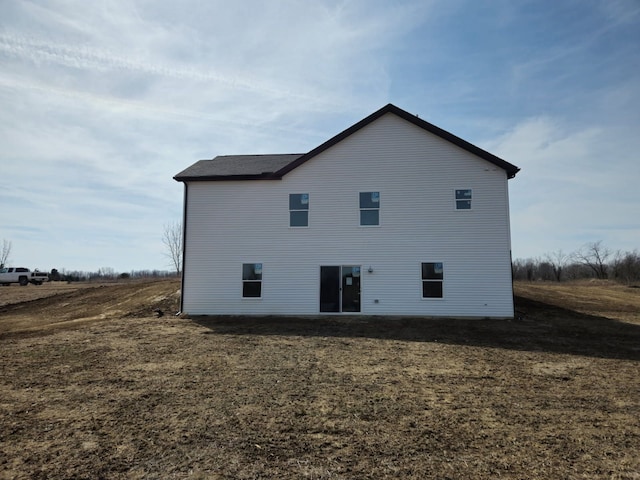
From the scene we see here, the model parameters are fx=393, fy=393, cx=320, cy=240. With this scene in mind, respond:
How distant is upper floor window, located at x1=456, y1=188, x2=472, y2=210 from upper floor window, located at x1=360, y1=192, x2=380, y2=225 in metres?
3.28

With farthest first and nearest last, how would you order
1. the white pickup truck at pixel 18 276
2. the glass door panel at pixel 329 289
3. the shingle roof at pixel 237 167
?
the white pickup truck at pixel 18 276, the shingle roof at pixel 237 167, the glass door panel at pixel 329 289

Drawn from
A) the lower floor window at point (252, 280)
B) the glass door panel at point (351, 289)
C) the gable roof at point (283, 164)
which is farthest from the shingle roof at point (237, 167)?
the glass door panel at point (351, 289)

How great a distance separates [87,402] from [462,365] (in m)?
7.48

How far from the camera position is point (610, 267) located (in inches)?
1918

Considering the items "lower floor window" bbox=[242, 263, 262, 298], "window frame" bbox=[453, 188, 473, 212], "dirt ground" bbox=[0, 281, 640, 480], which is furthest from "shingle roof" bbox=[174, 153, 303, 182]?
"window frame" bbox=[453, 188, 473, 212]

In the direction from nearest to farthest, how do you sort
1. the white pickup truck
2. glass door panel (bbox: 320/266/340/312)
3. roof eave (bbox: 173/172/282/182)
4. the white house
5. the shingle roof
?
the white house, glass door panel (bbox: 320/266/340/312), roof eave (bbox: 173/172/282/182), the shingle roof, the white pickup truck

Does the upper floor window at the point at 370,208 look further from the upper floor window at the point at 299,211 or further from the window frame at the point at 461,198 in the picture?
the window frame at the point at 461,198

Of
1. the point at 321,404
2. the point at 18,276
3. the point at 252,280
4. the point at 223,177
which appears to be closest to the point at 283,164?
the point at 223,177

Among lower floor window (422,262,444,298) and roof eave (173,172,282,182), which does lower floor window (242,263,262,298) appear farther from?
lower floor window (422,262,444,298)

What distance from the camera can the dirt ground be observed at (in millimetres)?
4387

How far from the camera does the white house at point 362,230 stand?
16.0m

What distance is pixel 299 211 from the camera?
55.7 ft

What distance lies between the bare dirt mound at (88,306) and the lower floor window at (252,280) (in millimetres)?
3669

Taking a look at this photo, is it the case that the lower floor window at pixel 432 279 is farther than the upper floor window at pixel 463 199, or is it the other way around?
the upper floor window at pixel 463 199
